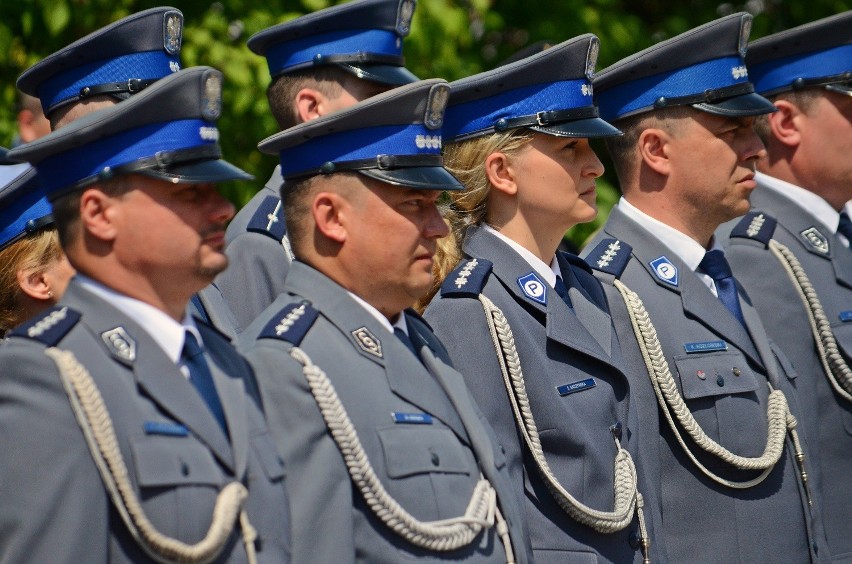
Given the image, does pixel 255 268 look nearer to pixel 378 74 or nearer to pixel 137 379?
pixel 378 74

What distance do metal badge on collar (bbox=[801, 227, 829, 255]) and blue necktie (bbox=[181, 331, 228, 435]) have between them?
10.4 ft

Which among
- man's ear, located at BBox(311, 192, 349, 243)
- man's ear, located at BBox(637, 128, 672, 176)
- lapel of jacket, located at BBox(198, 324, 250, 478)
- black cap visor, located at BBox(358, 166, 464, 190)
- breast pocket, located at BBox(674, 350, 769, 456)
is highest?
black cap visor, located at BBox(358, 166, 464, 190)

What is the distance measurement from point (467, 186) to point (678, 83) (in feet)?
3.38

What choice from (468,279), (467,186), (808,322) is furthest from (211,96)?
(808,322)

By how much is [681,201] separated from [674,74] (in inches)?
18.5

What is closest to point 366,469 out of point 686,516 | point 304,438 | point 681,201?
point 304,438

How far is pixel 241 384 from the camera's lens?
3.37 m

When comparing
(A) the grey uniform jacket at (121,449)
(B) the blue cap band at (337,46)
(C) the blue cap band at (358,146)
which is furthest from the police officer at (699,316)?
(A) the grey uniform jacket at (121,449)

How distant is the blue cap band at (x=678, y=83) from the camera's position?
5141 mm

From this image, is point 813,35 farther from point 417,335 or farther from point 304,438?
point 304,438

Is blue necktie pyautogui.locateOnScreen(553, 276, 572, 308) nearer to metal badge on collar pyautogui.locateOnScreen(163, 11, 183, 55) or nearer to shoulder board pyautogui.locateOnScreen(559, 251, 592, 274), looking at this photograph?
shoulder board pyautogui.locateOnScreen(559, 251, 592, 274)

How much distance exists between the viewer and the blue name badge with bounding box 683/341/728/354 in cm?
484

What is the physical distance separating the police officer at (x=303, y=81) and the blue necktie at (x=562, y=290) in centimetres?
96

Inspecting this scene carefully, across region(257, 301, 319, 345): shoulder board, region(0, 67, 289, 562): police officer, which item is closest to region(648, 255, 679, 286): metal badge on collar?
region(257, 301, 319, 345): shoulder board
